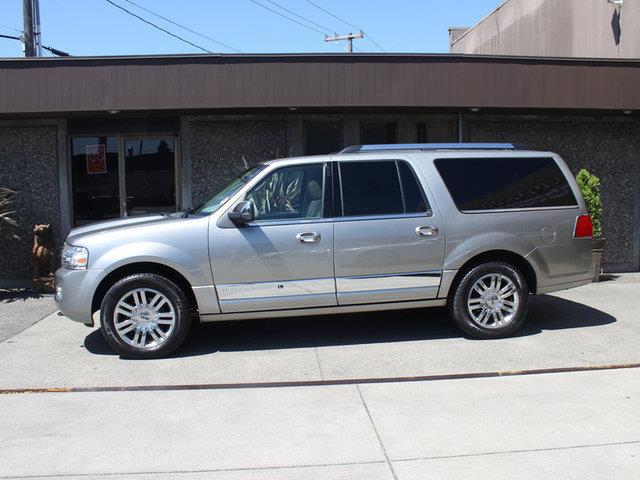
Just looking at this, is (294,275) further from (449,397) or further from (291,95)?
(291,95)

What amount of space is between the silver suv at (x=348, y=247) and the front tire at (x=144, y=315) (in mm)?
13

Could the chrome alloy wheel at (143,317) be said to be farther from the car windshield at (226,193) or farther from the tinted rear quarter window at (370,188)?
the tinted rear quarter window at (370,188)

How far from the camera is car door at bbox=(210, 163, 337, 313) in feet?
20.3

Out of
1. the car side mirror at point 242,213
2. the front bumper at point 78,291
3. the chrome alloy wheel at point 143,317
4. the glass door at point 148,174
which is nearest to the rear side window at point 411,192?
the car side mirror at point 242,213

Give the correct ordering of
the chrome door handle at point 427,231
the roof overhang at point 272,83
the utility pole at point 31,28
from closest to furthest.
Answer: the chrome door handle at point 427,231 → the roof overhang at point 272,83 → the utility pole at point 31,28

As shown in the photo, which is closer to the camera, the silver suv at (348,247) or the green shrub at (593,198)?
the silver suv at (348,247)

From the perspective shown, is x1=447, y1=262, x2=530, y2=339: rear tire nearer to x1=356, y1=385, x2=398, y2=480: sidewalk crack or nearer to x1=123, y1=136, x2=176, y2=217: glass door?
x1=356, y1=385, x2=398, y2=480: sidewalk crack

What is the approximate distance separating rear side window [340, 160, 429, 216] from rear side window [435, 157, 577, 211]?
0.37 metres

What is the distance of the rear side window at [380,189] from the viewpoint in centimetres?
650

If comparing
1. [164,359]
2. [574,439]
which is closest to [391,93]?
[164,359]

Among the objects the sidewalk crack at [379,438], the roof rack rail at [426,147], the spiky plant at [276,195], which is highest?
the roof rack rail at [426,147]

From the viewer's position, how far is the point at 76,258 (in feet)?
20.2

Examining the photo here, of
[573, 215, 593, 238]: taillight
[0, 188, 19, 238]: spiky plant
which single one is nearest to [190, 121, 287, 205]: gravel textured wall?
[0, 188, 19, 238]: spiky plant

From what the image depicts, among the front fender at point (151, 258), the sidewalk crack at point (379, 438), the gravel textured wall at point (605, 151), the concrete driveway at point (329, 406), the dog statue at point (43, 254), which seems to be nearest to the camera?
the sidewalk crack at point (379, 438)
